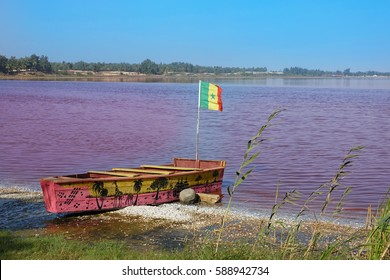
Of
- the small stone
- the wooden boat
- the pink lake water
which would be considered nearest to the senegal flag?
the wooden boat

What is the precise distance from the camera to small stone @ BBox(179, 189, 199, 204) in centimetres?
1639

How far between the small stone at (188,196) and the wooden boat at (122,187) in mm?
305

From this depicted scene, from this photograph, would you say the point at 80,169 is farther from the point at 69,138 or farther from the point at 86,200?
the point at 69,138

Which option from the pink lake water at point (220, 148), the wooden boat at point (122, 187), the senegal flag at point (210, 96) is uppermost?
the senegal flag at point (210, 96)

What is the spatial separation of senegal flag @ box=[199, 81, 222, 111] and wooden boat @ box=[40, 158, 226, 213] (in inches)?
93.5

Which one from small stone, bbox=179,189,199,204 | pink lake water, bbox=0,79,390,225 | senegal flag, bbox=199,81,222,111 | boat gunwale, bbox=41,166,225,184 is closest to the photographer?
boat gunwale, bbox=41,166,225,184

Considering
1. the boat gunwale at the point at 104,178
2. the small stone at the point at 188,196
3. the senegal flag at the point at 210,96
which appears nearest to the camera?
the boat gunwale at the point at 104,178

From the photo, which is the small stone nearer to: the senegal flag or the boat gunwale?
the boat gunwale

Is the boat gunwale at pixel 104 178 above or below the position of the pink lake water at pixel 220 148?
above

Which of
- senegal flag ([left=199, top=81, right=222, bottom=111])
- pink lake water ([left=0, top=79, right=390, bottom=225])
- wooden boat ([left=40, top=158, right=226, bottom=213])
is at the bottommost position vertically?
pink lake water ([left=0, top=79, right=390, bottom=225])

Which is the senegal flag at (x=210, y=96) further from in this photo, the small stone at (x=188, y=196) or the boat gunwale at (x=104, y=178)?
the small stone at (x=188, y=196)

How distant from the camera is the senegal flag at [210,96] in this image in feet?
63.6

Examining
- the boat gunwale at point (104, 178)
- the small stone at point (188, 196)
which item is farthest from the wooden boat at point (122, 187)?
the small stone at point (188, 196)

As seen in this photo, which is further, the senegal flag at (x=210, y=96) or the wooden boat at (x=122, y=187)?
the senegal flag at (x=210, y=96)
